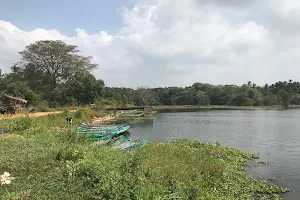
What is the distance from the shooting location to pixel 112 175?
6742mm

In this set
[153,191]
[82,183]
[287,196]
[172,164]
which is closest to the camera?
[153,191]

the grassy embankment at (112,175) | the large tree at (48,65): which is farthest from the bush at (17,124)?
the large tree at (48,65)

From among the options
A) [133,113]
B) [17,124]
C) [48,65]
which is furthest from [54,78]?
[17,124]

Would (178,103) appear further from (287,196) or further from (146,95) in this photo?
(287,196)

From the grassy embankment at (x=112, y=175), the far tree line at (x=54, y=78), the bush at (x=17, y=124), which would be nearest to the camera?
the grassy embankment at (x=112, y=175)

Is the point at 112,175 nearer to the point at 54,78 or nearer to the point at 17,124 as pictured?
the point at 17,124

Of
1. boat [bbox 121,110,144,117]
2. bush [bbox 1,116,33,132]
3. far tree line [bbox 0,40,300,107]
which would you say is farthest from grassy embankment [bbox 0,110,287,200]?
boat [bbox 121,110,144,117]

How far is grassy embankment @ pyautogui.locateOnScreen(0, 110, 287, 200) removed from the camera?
6199 mm

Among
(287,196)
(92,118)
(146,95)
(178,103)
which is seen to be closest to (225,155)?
(287,196)

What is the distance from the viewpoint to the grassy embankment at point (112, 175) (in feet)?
20.3

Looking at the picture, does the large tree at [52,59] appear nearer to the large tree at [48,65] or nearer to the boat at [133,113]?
the large tree at [48,65]

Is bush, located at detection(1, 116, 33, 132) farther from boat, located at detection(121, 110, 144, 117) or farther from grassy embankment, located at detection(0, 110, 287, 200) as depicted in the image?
boat, located at detection(121, 110, 144, 117)

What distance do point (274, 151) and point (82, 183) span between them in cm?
1563

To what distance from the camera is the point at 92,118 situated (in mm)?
36438
